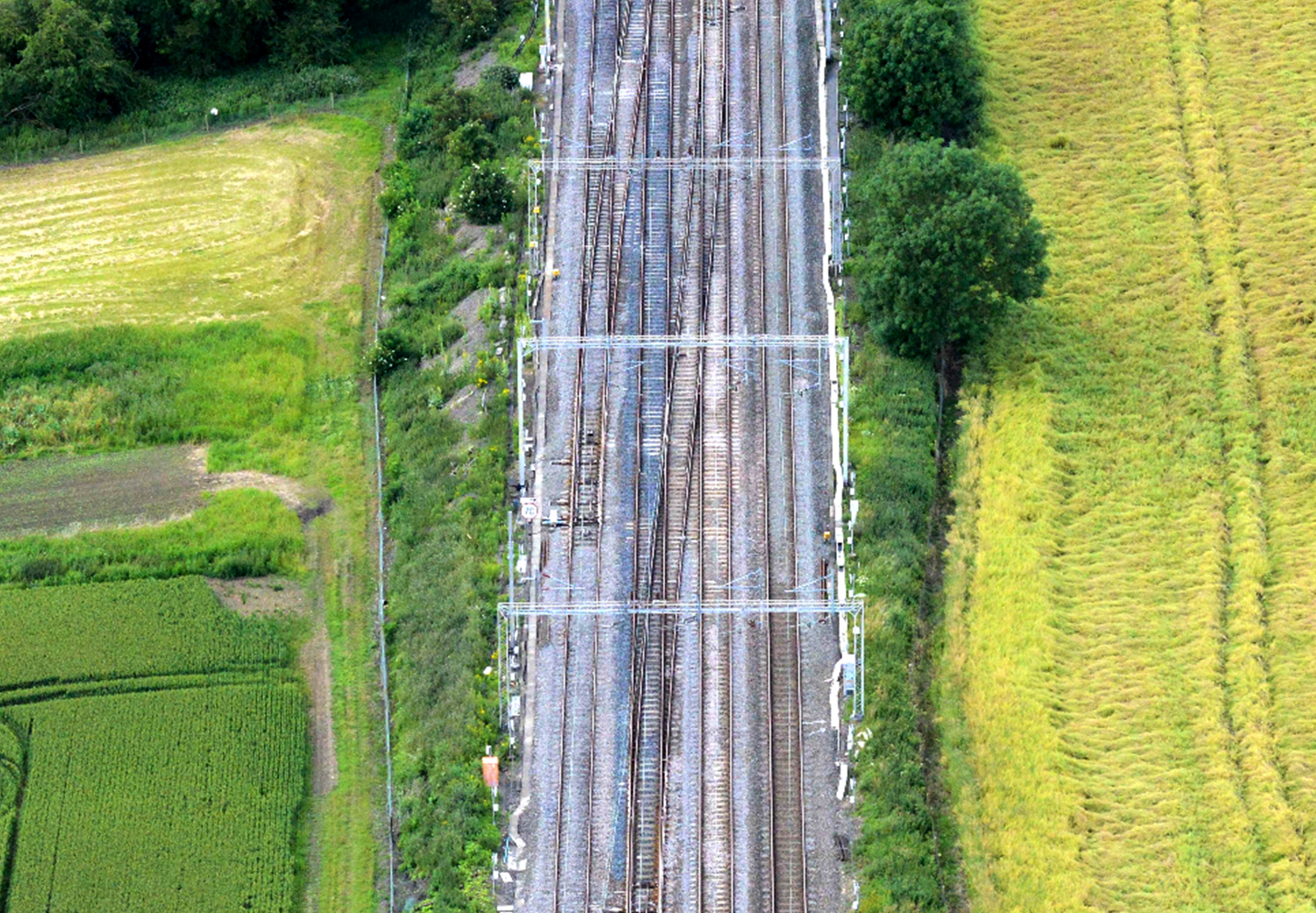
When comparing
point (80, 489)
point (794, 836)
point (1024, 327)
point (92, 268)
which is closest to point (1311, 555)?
point (1024, 327)

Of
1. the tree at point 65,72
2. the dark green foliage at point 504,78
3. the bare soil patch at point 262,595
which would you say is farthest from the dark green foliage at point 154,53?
the bare soil patch at point 262,595

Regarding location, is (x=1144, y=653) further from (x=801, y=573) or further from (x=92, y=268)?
(x=92, y=268)

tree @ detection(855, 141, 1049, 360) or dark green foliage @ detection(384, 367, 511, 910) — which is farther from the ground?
tree @ detection(855, 141, 1049, 360)

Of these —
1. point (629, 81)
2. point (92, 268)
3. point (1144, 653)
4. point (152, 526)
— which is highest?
point (629, 81)

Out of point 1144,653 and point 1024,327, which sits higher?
point 1024,327

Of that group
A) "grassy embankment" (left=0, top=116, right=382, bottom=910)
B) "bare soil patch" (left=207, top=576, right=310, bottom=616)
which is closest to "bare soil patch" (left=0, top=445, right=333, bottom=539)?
"grassy embankment" (left=0, top=116, right=382, bottom=910)

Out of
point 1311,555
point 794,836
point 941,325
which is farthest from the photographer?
point 941,325

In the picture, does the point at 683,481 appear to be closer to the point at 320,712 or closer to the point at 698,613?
the point at 698,613

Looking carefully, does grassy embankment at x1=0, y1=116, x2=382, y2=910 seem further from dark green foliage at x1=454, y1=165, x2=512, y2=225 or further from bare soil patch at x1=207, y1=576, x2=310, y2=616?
dark green foliage at x1=454, y1=165, x2=512, y2=225
